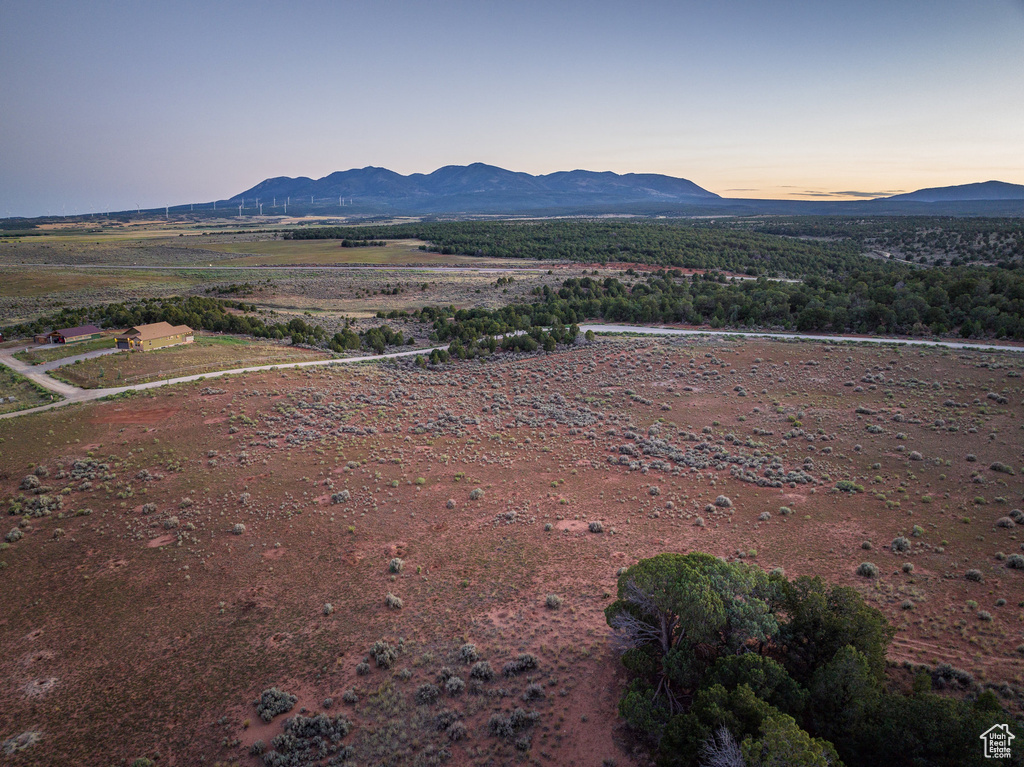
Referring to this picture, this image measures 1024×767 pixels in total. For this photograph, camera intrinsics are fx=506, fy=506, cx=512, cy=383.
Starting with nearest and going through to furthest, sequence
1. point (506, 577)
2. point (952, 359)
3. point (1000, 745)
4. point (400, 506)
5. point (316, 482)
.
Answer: point (1000, 745) < point (506, 577) < point (400, 506) < point (316, 482) < point (952, 359)

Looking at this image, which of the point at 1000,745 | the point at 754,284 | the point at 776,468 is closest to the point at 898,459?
the point at 776,468

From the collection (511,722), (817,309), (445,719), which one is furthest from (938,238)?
(445,719)

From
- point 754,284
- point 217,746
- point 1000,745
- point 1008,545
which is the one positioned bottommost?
point 217,746

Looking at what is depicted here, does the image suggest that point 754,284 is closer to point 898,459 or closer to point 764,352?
point 764,352

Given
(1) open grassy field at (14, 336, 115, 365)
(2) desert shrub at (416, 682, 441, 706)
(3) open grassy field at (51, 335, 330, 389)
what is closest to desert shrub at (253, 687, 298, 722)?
(2) desert shrub at (416, 682, 441, 706)

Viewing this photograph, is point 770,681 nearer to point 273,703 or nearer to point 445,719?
point 445,719

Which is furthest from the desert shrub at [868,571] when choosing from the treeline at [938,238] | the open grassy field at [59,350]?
the treeline at [938,238]
